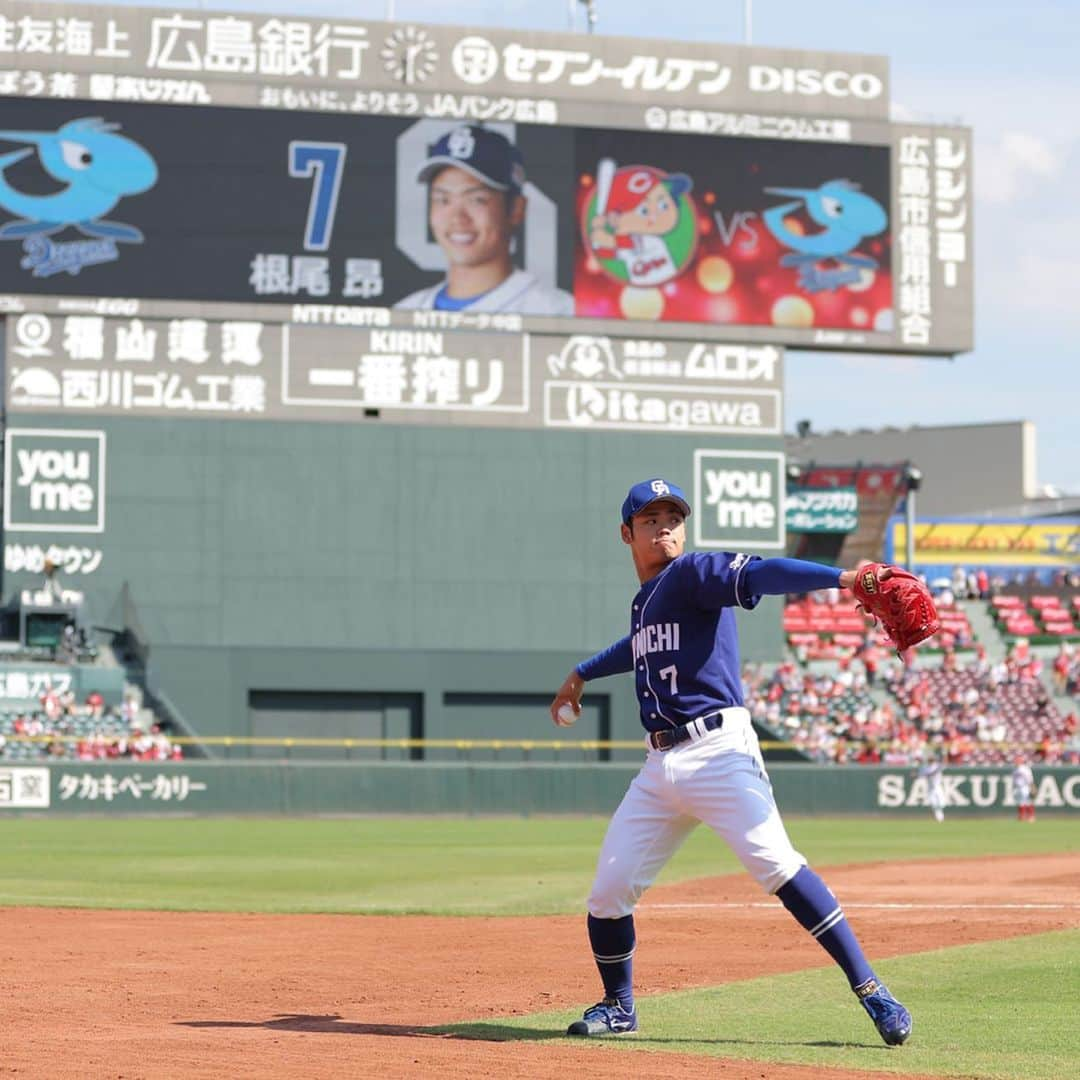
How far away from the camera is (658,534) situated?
7.58m

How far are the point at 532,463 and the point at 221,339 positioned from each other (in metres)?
6.36

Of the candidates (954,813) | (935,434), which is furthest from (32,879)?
(935,434)

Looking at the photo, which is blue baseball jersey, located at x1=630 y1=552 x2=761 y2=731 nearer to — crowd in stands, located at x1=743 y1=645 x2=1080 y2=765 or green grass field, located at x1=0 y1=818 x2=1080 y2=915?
green grass field, located at x1=0 y1=818 x2=1080 y2=915

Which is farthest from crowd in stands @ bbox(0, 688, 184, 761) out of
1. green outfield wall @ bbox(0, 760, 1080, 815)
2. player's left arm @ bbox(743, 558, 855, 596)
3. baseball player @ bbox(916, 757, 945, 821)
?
player's left arm @ bbox(743, 558, 855, 596)

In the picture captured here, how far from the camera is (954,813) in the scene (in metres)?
35.0

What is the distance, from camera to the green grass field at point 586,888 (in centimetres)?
727

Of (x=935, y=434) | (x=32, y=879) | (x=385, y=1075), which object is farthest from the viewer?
(x=935, y=434)

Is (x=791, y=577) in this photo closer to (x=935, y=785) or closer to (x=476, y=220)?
(x=935, y=785)

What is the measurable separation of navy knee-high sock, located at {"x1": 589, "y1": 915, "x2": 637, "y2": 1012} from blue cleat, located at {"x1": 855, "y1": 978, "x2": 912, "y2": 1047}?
99 cm

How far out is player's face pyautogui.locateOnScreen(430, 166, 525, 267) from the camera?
35.7m

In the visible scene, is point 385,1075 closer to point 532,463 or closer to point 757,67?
point 532,463

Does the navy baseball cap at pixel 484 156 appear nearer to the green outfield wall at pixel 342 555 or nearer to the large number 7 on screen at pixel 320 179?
the large number 7 on screen at pixel 320 179

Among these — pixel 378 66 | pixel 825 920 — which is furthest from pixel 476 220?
pixel 825 920

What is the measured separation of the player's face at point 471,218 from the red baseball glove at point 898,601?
29564 millimetres
